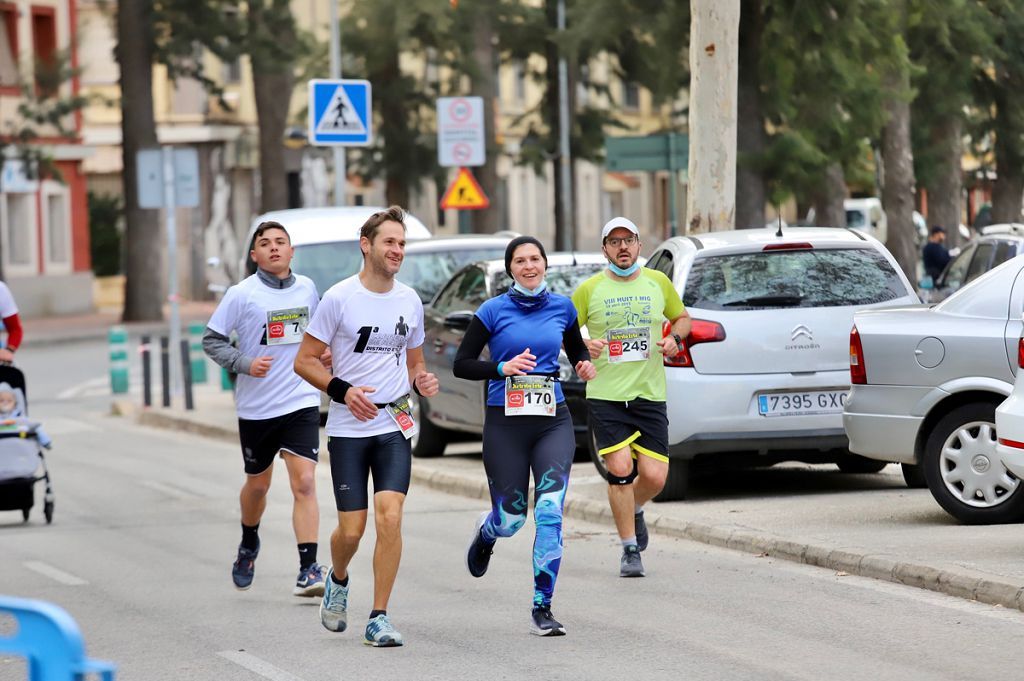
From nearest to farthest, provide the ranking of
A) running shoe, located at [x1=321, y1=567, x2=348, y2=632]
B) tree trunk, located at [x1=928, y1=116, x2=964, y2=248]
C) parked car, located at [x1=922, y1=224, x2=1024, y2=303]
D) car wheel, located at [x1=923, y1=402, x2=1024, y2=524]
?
running shoe, located at [x1=321, y1=567, x2=348, y2=632]
car wheel, located at [x1=923, y1=402, x2=1024, y2=524]
parked car, located at [x1=922, y1=224, x2=1024, y2=303]
tree trunk, located at [x1=928, y1=116, x2=964, y2=248]

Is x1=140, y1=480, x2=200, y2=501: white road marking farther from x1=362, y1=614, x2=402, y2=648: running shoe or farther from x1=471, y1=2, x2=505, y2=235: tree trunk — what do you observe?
x1=471, y1=2, x2=505, y2=235: tree trunk

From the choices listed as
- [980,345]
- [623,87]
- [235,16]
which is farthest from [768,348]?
[235,16]

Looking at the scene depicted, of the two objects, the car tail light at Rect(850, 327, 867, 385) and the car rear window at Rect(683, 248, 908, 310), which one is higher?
the car rear window at Rect(683, 248, 908, 310)

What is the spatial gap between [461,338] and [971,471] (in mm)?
5571

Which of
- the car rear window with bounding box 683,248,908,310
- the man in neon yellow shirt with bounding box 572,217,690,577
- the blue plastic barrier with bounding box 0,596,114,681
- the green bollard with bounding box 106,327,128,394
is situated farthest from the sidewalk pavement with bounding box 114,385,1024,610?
the green bollard with bounding box 106,327,128,394

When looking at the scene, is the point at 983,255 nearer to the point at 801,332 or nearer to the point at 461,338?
the point at 461,338

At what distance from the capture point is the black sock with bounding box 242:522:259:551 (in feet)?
34.8

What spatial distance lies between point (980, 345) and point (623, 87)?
2989 cm

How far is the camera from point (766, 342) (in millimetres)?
13000

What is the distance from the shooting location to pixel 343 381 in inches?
351

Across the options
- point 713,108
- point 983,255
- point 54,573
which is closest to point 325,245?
point 713,108

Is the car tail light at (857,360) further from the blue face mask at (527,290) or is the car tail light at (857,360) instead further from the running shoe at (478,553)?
the blue face mask at (527,290)

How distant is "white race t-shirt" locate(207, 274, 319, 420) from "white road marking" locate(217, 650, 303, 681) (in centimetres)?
201

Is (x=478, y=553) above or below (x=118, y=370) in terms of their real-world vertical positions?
above
